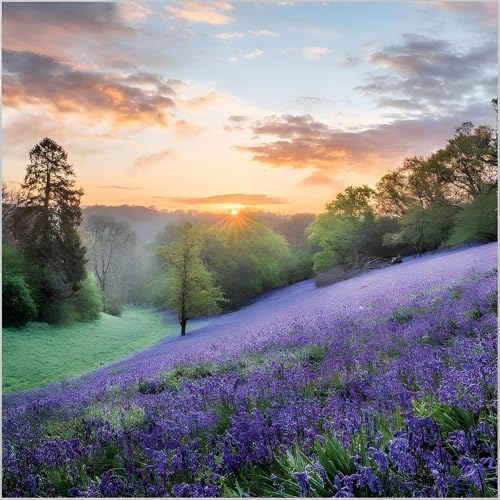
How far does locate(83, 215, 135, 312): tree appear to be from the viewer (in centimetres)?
533

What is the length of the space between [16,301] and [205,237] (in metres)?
2.05

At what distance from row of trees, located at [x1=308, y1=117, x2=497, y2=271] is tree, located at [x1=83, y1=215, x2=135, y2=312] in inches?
82.5

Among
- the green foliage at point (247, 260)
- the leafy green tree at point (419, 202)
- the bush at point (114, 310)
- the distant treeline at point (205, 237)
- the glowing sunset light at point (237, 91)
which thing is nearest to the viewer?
the glowing sunset light at point (237, 91)

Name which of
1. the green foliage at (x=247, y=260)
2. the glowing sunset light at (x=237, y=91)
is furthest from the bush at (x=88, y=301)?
the green foliage at (x=247, y=260)

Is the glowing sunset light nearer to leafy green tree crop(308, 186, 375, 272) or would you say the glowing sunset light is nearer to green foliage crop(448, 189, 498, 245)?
leafy green tree crop(308, 186, 375, 272)

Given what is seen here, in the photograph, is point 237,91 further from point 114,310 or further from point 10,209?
point 114,310

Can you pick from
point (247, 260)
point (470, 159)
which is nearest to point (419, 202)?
point (470, 159)

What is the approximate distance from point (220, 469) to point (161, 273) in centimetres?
339

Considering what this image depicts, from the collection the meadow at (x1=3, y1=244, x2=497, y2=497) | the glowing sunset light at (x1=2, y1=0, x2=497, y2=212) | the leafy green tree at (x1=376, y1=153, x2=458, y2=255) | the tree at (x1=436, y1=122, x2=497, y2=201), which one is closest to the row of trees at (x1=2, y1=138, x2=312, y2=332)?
the glowing sunset light at (x1=2, y1=0, x2=497, y2=212)

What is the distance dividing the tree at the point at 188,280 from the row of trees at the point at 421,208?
4.31ft

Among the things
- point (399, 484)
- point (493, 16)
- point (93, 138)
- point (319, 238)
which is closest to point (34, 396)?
point (93, 138)

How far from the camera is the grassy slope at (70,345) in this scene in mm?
5094

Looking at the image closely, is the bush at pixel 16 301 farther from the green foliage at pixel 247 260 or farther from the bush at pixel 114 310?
the green foliage at pixel 247 260

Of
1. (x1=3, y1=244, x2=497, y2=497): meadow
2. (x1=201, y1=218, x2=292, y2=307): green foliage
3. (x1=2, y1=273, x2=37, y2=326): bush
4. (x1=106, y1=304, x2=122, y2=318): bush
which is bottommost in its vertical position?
(x1=3, y1=244, x2=497, y2=497): meadow
